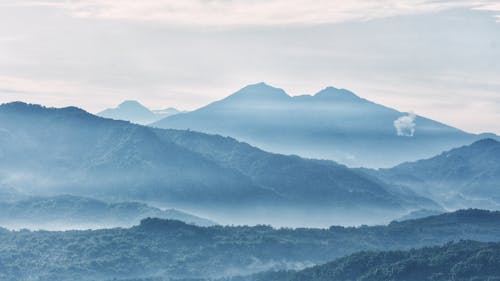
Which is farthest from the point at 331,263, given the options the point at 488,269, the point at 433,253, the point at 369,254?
the point at 488,269

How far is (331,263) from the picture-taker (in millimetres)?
197500

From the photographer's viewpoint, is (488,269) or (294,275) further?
(294,275)

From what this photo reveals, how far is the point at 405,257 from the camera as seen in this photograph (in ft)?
631

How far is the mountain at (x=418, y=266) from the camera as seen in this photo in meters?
179

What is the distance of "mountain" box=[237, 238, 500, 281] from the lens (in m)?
179

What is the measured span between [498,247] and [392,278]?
884 inches

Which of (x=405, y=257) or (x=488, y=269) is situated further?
(x=405, y=257)

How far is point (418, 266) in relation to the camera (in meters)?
184

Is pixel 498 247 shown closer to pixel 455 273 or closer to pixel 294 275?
pixel 455 273

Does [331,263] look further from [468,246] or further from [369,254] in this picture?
[468,246]

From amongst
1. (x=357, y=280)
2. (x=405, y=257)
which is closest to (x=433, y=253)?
(x=405, y=257)

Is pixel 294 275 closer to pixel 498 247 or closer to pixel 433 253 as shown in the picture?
pixel 433 253

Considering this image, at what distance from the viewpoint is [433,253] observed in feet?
631

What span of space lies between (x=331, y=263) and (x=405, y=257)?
15.1m
